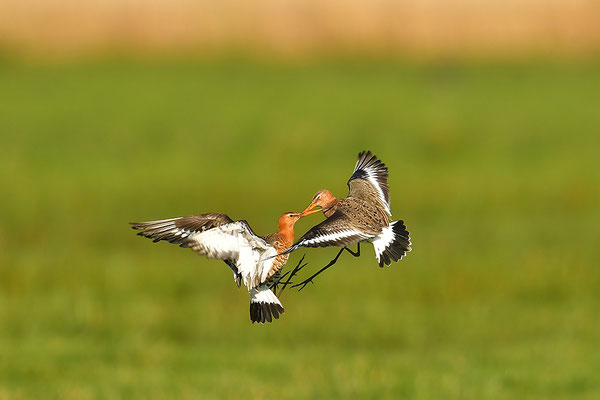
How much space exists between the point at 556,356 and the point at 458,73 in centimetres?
4558

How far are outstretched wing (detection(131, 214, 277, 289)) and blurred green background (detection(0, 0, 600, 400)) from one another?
0.65 feet

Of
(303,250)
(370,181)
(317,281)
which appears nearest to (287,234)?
(303,250)

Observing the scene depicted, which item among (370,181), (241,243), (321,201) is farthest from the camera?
(370,181)

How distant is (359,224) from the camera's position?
6.42ft

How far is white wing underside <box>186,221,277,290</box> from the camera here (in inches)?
75.6

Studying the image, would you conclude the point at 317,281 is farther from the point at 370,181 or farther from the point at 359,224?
the point at 359,224

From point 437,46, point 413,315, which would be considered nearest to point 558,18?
point 437,46

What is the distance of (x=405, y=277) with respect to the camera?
32125mm

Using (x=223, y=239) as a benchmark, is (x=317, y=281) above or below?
above

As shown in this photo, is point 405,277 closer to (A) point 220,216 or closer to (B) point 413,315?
(B) point 413,315

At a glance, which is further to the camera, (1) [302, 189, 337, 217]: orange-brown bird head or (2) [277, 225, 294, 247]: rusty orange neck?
(1) [302, 189, 337, 217]: orange-brown bird head

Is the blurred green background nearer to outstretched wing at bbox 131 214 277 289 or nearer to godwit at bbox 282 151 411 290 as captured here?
godwit at bbox 282 151 411 290

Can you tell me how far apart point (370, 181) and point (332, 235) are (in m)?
0.50

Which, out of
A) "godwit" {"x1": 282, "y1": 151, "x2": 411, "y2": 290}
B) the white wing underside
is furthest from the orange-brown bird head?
the white wing underside
